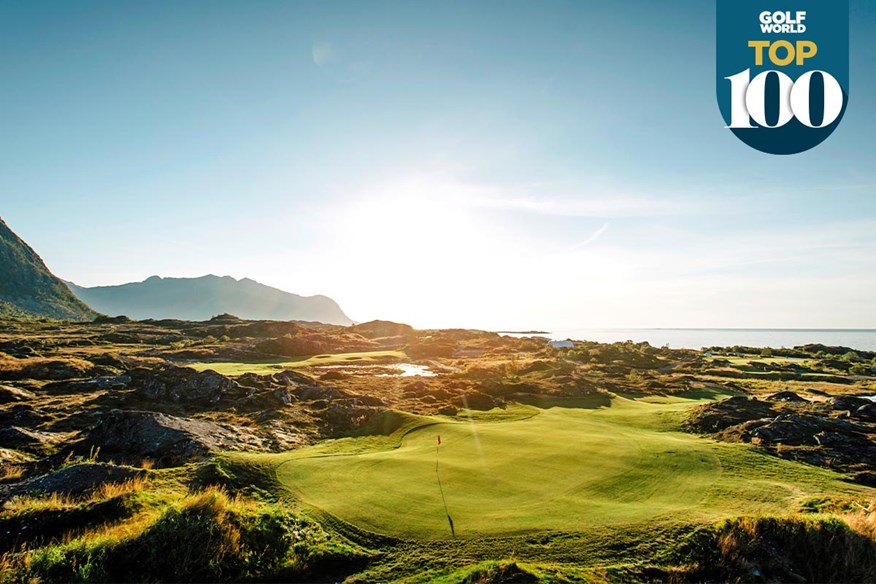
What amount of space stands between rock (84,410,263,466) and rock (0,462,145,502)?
4.38 m

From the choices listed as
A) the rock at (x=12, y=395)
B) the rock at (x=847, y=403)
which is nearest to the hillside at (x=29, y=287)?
the rock at (x=12, y=395)

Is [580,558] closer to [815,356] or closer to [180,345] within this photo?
[180,345]

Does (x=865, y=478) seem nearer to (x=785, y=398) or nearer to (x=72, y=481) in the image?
(x=785, y=398)

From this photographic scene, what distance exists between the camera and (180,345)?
7875cm

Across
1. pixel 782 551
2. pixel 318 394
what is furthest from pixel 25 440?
pixel 782 551

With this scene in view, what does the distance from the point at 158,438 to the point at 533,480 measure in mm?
16766

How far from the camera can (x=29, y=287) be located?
553 feet

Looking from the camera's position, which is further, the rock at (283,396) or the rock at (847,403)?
the rock at (283,396)

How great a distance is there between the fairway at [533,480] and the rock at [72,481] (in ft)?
14.2

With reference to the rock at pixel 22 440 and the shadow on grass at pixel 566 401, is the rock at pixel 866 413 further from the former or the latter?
the rock at pixel 22 440

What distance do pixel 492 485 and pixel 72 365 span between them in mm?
48029

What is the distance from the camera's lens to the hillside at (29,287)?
520ft

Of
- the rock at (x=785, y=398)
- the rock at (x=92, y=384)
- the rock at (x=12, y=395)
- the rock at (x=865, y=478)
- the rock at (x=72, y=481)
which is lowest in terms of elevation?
the rock at (x=92, y=384)

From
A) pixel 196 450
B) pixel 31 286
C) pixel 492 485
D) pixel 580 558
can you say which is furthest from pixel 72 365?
pixel 31 286
